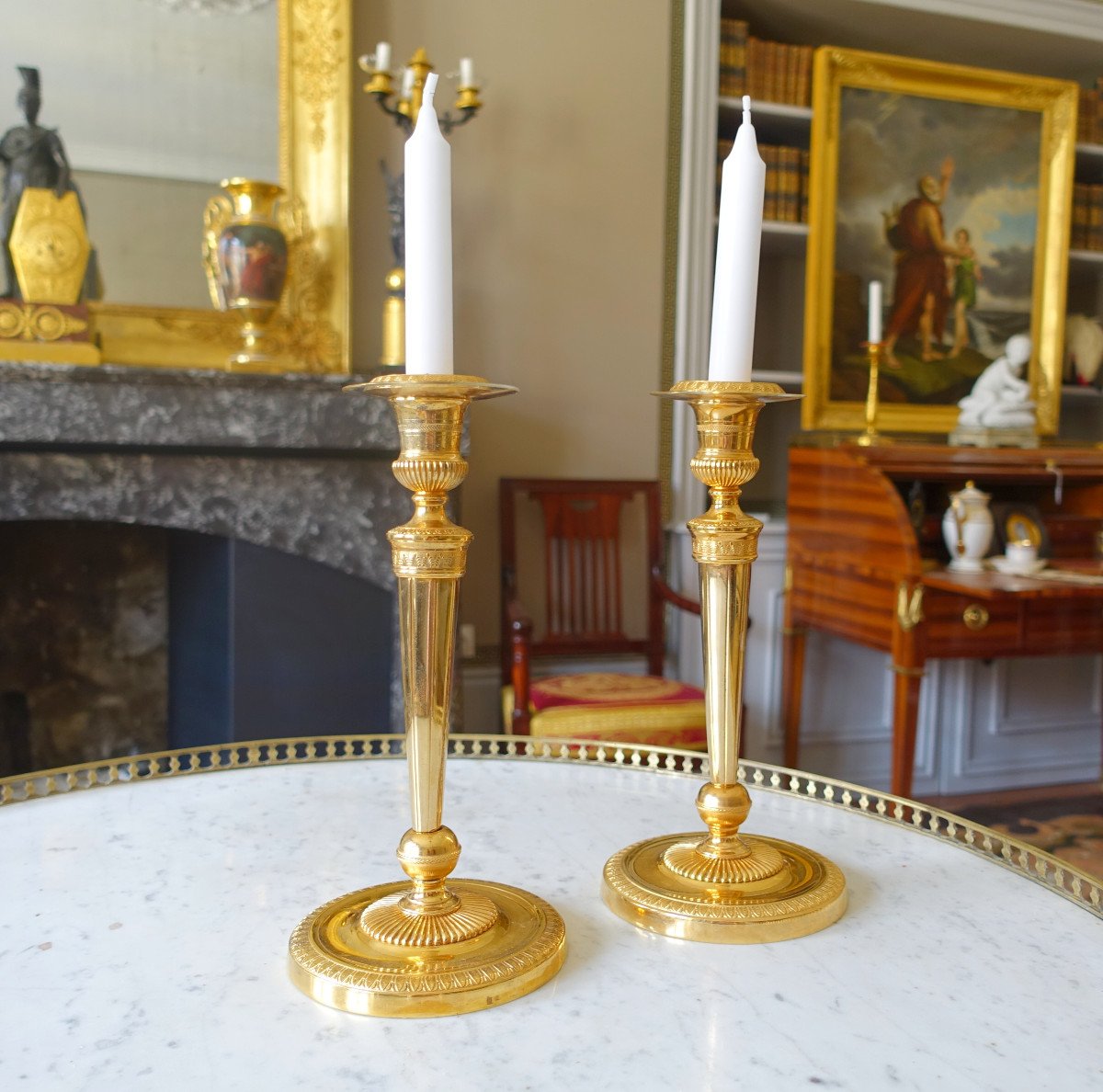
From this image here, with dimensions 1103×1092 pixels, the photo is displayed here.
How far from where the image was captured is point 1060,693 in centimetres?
331

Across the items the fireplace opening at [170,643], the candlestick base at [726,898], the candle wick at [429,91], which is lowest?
the fireplace opening at [170,643]

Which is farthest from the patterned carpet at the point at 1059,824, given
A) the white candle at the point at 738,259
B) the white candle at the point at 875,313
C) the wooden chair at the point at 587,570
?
the white candle at the point at 738,259

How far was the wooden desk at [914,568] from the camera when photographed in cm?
229

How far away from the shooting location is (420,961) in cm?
57

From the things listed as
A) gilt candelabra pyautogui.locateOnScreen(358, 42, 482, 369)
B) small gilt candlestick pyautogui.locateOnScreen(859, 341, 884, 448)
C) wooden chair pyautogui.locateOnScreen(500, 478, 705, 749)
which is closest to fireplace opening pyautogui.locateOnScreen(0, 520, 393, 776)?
wooden chair pyautogui.locateOnScreen(500, 478, 705, 749)

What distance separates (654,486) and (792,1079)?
2.26m

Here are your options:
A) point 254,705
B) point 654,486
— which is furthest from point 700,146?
point 254,705

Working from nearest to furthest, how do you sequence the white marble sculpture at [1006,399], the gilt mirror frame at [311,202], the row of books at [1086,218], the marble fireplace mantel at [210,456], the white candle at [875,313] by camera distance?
the marble fireplace mantel at [210,456] → the gilt mirror frame at [311,202] → the white candle at [875,313] → the white marble sculpture at [1006,399] → the row of books at [1086,218]

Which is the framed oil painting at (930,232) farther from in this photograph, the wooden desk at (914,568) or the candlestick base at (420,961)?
the candlestick base at (420,961)

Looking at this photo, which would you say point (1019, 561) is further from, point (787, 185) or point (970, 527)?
point (787, 185)

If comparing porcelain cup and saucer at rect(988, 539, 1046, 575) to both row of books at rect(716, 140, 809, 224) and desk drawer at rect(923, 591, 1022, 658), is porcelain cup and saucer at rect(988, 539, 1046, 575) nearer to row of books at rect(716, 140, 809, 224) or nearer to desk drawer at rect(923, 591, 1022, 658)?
desk drawer at rect(923, 591, 1022, 658)

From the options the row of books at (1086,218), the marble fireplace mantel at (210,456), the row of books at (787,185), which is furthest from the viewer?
the row of books at (1086,218)

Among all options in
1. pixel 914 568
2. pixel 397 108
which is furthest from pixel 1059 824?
pixel 397 108

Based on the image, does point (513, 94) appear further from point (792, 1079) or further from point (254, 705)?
point (792, 1079)
